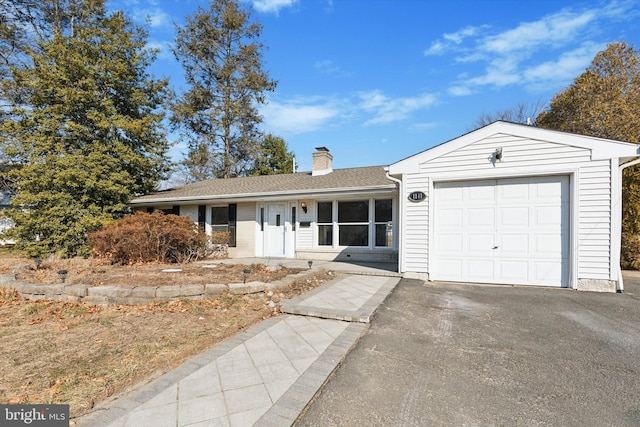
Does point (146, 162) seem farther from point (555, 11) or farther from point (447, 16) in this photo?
point (555, 11)

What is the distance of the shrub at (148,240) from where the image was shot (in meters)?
8.80

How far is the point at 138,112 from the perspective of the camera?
13.6 m

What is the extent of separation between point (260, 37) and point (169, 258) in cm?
1876

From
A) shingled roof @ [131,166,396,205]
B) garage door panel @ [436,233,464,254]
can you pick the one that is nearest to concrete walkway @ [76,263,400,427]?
garage door panel @ [436,233,464,254]

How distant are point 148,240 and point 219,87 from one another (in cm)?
1613

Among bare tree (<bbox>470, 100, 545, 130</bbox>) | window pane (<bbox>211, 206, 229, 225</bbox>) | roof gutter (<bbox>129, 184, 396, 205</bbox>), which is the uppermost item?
bare tree (<bbox>470, 100, 545, 130</bbox>)

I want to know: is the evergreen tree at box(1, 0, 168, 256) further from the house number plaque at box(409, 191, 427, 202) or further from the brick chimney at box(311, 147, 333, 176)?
the house number plaque at box(409, 191, 427, 202)

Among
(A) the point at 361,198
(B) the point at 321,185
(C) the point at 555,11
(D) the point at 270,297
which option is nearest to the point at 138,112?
(B) the point at 321,185

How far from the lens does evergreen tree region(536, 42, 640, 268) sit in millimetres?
12352

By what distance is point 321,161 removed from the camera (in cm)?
1270

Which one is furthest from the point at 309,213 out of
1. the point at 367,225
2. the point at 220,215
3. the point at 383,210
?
the point at 220,215

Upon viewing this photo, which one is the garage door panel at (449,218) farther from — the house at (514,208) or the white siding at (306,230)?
the white siding at (306,230)

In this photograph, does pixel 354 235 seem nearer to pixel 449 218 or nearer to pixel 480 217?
pixel 449 218

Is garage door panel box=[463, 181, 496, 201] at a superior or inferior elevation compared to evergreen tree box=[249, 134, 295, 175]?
inferior
